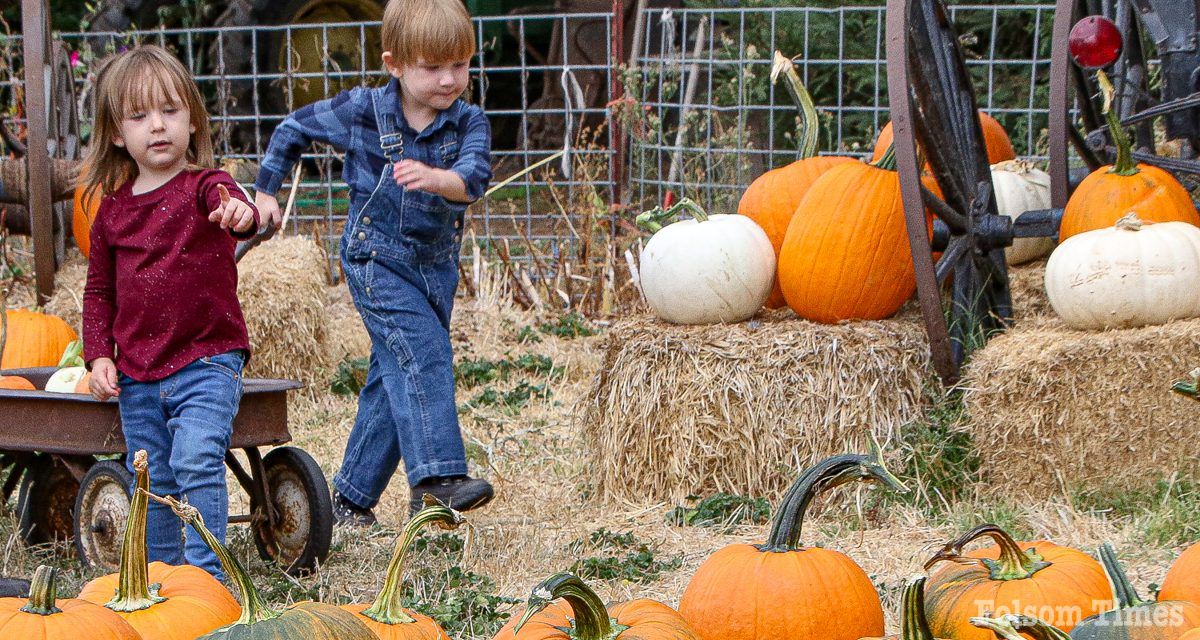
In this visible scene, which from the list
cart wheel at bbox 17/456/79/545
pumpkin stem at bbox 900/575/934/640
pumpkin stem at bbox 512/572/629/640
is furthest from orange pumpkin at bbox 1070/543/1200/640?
cart wheel at bbox 17/456/79/545

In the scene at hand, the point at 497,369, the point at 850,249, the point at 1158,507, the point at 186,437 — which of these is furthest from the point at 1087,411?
the point at 497,369

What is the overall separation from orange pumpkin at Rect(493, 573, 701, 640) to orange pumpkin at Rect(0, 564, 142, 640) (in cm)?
52

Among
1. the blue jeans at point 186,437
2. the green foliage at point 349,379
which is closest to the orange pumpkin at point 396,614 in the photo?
the blue jeans at point 186,437

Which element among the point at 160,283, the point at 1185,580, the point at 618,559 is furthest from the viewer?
the point at 618,559

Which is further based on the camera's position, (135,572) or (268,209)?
(268,209)

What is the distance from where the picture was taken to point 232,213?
3008 millimetres

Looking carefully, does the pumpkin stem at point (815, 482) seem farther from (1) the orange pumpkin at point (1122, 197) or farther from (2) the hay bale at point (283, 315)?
(2) the hay bale at point (283, 315)

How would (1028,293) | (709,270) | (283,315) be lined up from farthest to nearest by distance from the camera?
1. (283,315)
2. (1028,293)
3. (709,270)

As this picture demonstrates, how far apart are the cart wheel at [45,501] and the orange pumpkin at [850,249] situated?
2.17 metres

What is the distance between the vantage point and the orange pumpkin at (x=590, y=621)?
5.37 feet

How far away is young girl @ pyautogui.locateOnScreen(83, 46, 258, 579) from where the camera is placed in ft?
10.0

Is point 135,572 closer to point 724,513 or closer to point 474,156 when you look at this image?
point 474,156

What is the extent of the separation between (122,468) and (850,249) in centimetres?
208

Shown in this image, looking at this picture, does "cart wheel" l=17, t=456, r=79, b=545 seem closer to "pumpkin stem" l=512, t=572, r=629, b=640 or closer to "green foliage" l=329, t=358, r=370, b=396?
"green foliage" l=329, t=358, r=370, b=396
